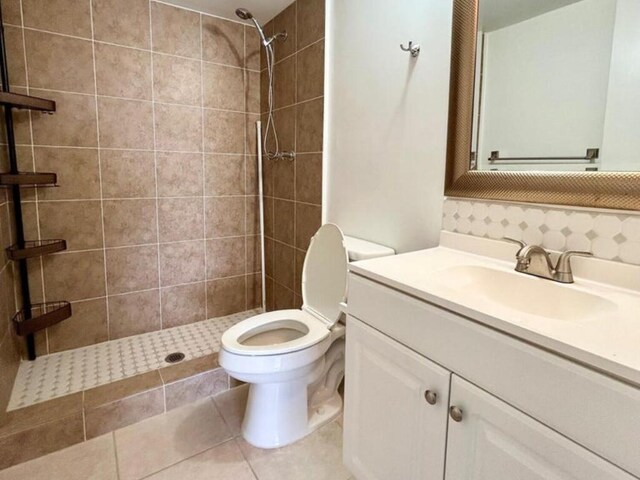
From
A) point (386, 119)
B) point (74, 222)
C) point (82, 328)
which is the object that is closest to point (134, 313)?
point (82, 328)

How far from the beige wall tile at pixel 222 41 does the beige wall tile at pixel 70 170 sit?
3.10ft

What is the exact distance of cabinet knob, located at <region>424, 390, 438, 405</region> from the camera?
88 centimetres

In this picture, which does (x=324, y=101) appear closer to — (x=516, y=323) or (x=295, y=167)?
(x=295, y=167)

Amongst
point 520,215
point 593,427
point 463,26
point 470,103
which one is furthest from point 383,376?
point 463,26

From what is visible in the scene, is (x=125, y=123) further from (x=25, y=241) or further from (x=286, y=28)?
(x=286, y=28)

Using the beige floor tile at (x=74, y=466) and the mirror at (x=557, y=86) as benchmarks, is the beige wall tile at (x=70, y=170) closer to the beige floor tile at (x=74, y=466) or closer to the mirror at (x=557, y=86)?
the beige floor tile at (x=74, y=466)

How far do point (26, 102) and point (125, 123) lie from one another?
511 millimetres

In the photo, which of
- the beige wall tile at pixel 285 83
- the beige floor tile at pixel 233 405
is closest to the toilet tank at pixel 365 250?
the beige floor tile at pixel 233 405

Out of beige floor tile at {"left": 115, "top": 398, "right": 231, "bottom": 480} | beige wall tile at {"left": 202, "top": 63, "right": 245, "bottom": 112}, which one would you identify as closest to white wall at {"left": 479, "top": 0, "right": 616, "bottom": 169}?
beige floor tile at {"left": 115, "top": 398, "right": 231, "bottom": 480}

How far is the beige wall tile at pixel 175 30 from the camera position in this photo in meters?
2.16

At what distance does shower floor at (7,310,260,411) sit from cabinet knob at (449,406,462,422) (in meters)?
1.60

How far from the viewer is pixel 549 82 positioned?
3.52ft

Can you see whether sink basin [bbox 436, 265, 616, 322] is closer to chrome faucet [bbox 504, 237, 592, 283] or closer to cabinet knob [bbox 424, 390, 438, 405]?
chrome faucet [bbox 504, 237, 592, 283]

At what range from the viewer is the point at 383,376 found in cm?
106
